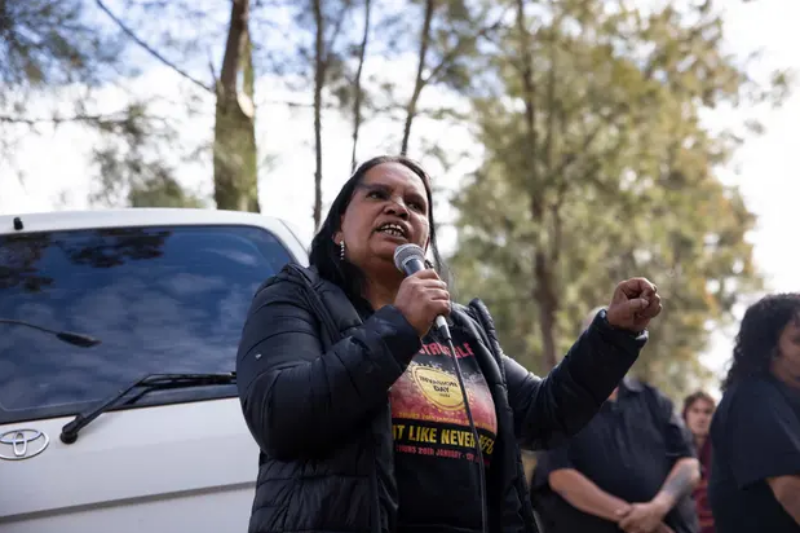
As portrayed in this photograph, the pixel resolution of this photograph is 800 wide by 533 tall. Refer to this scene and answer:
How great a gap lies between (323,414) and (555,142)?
14839 millimetres

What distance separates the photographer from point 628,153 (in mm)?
16422

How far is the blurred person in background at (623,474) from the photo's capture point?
5430 millimetres

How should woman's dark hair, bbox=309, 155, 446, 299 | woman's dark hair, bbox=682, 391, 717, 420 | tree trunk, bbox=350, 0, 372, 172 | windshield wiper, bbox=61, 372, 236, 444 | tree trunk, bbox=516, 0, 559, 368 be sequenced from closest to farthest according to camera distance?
1. woman's dark hair, bbox=309, 155, 446, 299
2. windshield wiper, bbox=61, 372, 236, 444
3. woman's dark hair, bbox=682, 391, 717, 420
4. tree trunk, bbox=350, 0, 372, 172
5. tree trunk, bbox=516, 0, 559, 368

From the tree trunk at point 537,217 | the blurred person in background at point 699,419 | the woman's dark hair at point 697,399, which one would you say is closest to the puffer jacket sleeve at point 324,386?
the blurred person in background at point 699,419

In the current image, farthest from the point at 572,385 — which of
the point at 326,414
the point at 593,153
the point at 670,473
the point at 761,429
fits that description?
the point at 593,153

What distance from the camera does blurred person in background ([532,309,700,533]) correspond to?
5.43 metres

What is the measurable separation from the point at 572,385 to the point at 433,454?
56cm

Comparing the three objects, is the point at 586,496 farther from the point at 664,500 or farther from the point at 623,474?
the point at 664,500

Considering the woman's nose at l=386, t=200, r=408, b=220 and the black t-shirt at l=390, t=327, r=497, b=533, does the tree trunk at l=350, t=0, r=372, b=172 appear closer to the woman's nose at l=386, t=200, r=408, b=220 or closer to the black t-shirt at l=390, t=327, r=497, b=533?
the woman's nose at l=386, t=200, r=408, b=220

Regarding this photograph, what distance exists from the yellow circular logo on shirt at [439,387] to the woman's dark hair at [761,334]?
6.88 ft

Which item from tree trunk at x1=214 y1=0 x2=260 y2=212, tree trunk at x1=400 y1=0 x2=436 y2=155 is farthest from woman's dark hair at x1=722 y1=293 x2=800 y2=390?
tree trunk at x1=400 y1=0 x2=436 y2=155

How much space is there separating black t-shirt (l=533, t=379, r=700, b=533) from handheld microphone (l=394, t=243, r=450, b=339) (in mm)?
3071

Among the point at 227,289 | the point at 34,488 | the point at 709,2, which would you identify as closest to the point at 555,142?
the point at 709,2

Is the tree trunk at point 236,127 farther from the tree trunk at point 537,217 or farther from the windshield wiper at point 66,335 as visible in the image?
the tree trunk at point 537,217
